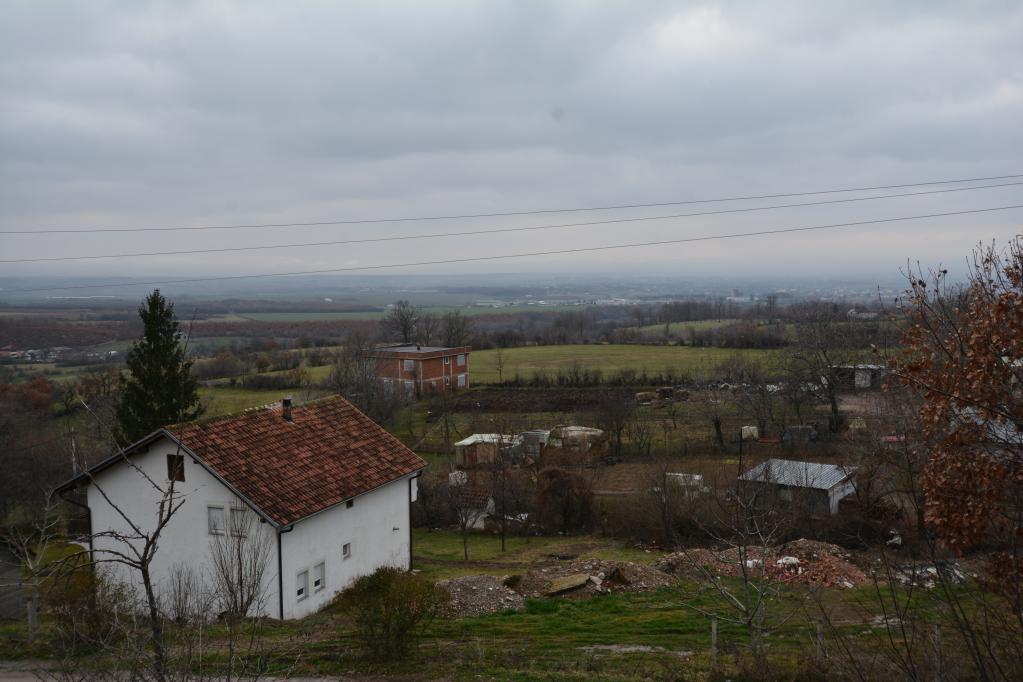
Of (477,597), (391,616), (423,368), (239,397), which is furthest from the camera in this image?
(423,368)

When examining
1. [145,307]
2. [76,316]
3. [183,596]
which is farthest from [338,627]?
[76,316]

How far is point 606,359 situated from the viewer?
236ft

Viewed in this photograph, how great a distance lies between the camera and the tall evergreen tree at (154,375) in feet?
99.8

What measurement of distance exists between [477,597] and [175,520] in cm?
789

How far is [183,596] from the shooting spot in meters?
13.3

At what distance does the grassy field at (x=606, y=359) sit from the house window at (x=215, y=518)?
41.1 m

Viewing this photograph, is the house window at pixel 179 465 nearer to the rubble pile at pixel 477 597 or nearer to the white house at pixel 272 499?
the white house at pixel 272 499

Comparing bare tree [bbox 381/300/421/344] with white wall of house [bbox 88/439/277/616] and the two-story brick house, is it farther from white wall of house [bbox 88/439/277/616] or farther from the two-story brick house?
white wall of house [bbox 88/439/277/616]

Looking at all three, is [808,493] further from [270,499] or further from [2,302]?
[2,302]

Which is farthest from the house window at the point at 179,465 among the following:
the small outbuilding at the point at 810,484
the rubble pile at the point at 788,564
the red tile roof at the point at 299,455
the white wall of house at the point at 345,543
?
the small outbuilding at the point at 810,484

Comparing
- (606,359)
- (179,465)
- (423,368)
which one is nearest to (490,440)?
(179,465)

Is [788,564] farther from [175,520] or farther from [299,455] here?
[175,520]

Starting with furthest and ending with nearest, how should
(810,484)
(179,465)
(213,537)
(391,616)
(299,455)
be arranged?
(810,484) → (299,455) → (213,537) → (179,465) → (391,616)

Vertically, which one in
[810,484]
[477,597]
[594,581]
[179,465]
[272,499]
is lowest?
[594,581]
